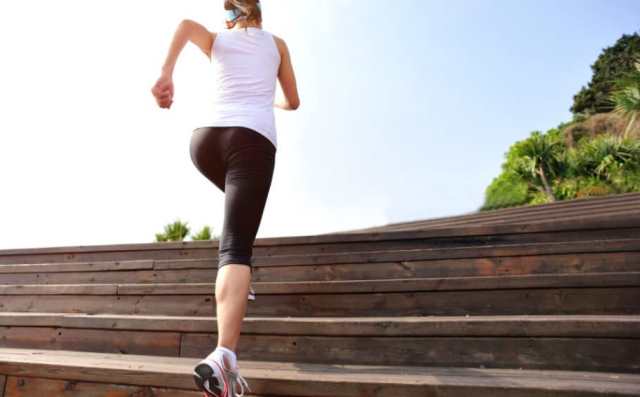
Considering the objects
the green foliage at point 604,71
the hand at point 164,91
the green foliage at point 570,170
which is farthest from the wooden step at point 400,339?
the green foliage at point 604,71

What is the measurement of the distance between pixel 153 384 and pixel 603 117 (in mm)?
33241

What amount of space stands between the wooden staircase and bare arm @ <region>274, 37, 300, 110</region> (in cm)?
93

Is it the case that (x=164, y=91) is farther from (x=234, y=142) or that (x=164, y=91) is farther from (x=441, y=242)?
(x=441, y=242)

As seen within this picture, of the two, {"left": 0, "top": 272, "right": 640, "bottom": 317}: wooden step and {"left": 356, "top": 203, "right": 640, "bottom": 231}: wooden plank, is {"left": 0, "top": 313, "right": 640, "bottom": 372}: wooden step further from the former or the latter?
{"left": 356, "top": 203, "right": 640, "bottom": 231}: wooden plank

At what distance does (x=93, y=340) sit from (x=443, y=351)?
1.70 meters

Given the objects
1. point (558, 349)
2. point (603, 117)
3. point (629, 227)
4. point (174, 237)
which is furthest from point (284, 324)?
point (603, 117)

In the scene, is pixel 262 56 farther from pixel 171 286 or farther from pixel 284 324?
pixel 171 286

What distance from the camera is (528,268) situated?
6.77 feet

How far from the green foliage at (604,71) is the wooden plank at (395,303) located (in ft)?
122

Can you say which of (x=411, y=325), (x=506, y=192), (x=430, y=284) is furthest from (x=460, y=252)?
(x=506, y=192)

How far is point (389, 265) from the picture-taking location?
7.51 feet

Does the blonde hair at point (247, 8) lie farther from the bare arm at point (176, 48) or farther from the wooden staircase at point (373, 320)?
the wooden staircase at point (373, 320)

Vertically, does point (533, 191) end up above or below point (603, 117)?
below

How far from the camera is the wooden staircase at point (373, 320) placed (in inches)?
55.5
